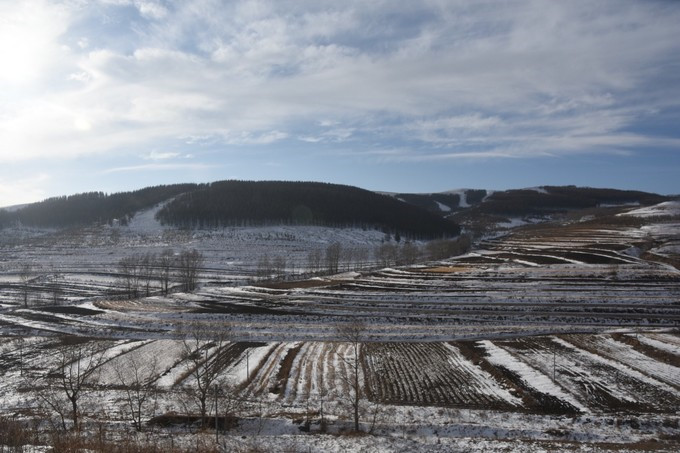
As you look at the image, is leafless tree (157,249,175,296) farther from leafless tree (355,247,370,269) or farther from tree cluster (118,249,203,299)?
leafless tree (355,247,370,269)

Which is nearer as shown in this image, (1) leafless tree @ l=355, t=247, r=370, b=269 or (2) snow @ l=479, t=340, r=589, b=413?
(2) snow @ l=479, t=340, r=589, b=413

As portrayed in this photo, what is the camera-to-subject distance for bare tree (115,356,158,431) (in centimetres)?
2682

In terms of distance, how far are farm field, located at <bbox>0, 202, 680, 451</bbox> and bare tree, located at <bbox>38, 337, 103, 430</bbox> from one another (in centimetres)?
44

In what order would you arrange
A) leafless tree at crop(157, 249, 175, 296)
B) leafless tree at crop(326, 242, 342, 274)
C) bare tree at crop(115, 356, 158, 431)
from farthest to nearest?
leafless tree at crop(326, 242, 342, 274)
leafless tree at crop(157, 249, 175, 296)
bare tree at crop(115, 356, 158, 431)

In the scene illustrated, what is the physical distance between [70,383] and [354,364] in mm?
21177

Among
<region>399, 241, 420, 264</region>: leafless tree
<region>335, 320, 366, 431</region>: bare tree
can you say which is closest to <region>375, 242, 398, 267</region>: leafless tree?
<region>399, 241, 420, 264</region>: leafless tree

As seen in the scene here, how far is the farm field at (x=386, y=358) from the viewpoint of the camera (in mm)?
24500

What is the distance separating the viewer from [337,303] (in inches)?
2653

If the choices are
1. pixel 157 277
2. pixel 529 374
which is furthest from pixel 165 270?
pixel 529 374

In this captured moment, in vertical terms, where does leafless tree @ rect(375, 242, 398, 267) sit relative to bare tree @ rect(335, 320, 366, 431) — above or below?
above

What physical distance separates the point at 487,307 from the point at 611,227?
136202 millimetres

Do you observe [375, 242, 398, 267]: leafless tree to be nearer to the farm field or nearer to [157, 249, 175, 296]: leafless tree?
the farm field

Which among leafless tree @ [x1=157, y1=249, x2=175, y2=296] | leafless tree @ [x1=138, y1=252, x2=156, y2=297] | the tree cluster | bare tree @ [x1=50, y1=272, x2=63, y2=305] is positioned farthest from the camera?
leafless tree @ [x1=138, y1=252, x2=156, y2=297]

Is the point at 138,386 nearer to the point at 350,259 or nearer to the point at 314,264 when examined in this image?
the point at 314,264
